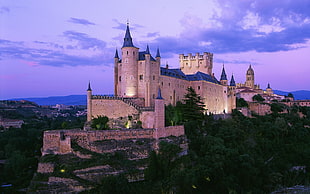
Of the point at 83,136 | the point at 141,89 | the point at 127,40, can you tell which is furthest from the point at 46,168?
the point at 127,40

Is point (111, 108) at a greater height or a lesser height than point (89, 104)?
lesser

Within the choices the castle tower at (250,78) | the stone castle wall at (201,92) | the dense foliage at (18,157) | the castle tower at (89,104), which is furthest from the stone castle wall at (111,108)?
the castle tower at (250,78)

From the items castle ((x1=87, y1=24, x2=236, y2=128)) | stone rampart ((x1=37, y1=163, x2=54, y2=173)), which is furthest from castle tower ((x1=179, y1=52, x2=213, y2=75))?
stone rampart ((x1=37, y1=163, x2=54, y2=173))

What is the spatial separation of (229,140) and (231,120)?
9.06 meters

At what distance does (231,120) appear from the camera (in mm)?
50062

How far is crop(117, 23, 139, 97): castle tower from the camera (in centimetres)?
4212

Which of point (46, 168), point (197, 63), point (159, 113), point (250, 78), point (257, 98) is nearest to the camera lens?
point (46, 168)

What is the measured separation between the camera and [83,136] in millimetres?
30906

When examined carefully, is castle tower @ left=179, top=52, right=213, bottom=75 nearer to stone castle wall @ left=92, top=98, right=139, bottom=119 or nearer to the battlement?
the battlement

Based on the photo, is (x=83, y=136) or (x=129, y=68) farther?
(x=129, y=68)

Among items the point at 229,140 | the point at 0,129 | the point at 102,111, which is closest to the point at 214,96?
the point at 229,140

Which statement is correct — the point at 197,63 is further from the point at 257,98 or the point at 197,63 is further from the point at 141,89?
the point at 257,98

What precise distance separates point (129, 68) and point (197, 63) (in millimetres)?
22860

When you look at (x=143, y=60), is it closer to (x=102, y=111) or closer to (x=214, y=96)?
(x=102, y=111)
